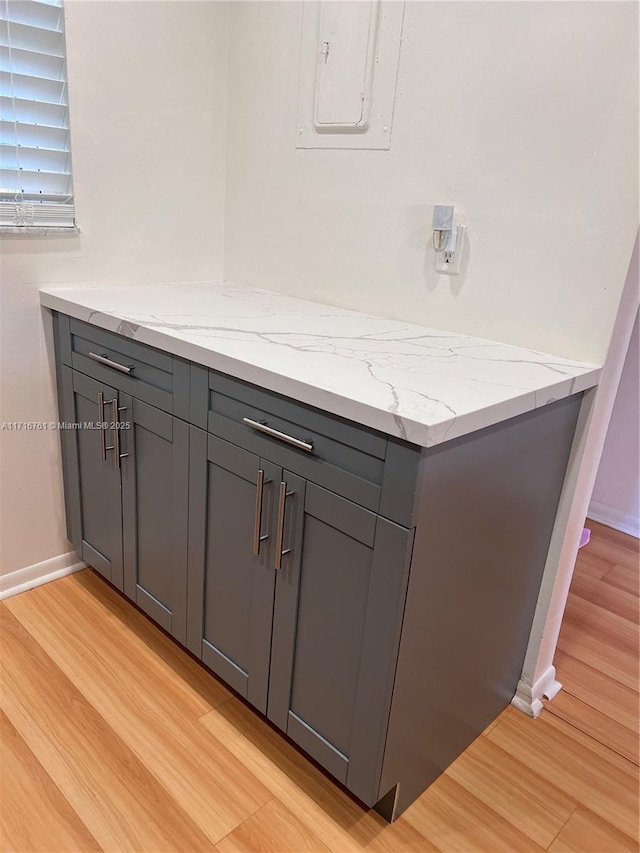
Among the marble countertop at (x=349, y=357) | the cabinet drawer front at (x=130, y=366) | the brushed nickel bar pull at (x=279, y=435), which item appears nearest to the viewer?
the marble countertop at (x=349, y=357)

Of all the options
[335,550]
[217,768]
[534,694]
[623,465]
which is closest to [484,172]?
[335,550]

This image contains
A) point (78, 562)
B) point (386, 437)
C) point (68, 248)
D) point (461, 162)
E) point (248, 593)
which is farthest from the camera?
point (78, 562)

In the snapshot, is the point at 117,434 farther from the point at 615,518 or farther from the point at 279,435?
the point at 615,518

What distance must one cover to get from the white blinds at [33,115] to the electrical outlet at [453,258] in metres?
1.12

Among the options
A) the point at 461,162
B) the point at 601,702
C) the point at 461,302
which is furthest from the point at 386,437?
the point at 601,702

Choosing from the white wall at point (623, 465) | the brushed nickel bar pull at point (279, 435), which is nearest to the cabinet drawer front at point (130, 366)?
the brushed nickel bar pull at point (279, 435)

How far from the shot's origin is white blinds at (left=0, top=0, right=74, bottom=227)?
1.71 m

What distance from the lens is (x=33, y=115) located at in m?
1.79

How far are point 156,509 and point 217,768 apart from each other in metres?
0.67

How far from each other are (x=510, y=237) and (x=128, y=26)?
131 cm

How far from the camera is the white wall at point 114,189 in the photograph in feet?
6.18

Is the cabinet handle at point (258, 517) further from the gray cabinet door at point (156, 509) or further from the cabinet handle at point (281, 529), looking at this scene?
the gray cabinet door at point (156, 509)

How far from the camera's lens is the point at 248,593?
4.97ft

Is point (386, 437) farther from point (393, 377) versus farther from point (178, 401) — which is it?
point (178, 401)
